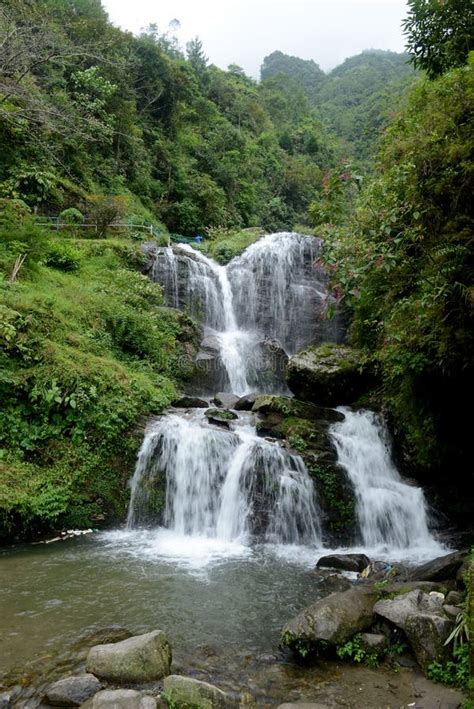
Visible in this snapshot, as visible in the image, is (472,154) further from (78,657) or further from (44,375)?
(44,375)

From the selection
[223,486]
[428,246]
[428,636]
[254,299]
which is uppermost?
[254,299]

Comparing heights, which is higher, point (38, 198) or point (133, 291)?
point (38, 198)

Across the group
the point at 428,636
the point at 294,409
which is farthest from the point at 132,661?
the point at 294,409

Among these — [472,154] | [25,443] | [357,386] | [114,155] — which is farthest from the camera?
[114,155]

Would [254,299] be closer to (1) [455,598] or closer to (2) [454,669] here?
(1) [455,598]

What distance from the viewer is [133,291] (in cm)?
1557

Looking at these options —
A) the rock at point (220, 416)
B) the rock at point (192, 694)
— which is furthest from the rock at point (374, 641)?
the rock at point (220, 416)

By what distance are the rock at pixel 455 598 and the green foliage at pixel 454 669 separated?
64 cm

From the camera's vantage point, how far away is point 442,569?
632 centimetres

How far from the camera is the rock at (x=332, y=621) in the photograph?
4.95m

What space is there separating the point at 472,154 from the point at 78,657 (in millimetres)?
6406

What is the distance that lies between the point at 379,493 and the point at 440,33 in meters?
9.12

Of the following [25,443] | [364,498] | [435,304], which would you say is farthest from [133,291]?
[435,304]

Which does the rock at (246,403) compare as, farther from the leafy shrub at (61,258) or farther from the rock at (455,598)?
the rock at (455,598)
